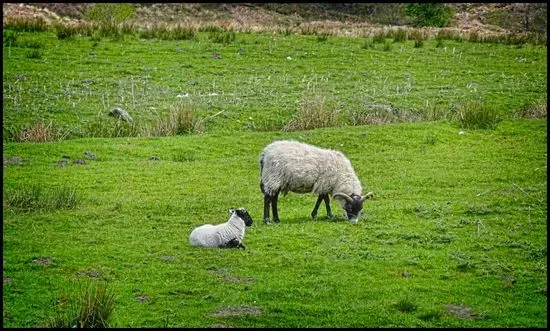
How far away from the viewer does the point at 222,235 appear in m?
13.0

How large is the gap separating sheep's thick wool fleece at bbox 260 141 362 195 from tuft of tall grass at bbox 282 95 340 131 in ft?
24.7

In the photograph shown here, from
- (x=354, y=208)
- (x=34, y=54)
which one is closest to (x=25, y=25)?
(x=34, y=54)

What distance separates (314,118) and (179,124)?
12.5ft

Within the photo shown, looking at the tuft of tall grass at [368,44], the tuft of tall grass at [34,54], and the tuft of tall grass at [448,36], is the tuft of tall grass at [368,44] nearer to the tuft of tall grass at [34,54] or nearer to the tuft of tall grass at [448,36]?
the tuft of tall grass at [448,36]

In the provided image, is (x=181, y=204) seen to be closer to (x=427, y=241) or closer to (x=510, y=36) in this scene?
(x=427, y=241)

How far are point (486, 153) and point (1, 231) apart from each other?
1228cm

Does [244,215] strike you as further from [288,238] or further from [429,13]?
[429,13]

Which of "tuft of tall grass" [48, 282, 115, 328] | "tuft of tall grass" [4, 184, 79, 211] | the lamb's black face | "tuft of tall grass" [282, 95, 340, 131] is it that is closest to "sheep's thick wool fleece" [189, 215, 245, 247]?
the lamb's black face

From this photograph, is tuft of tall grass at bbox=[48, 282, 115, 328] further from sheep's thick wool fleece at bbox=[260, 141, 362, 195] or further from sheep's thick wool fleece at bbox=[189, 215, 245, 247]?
sheep's thick wool fleece at bbox=[260, 141, 362, 195]

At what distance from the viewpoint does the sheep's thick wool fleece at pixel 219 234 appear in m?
13.0

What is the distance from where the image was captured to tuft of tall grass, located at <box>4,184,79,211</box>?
50.9 feet

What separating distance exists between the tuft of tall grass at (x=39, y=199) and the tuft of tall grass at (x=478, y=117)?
11850 mm

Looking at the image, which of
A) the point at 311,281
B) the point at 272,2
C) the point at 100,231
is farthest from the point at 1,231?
the point at 272,2

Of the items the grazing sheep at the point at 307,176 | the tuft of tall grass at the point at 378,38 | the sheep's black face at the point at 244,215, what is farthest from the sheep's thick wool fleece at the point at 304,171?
the tuft of tall grass at the point at 378,38
